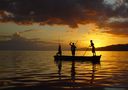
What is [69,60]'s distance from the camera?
197ft

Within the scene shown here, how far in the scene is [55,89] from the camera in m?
18.4

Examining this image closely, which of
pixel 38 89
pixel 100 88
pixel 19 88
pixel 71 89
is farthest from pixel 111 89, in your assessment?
pixel 19 88

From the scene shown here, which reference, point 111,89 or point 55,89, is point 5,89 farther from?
point 111,89

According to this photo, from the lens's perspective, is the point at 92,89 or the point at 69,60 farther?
the point at 69,60

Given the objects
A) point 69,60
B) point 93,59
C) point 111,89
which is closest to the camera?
point 111,89

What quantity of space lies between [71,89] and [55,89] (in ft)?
3.25

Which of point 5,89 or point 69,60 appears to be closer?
point 5,89

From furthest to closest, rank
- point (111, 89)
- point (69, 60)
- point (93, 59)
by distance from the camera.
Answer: point (69, 60)
point (93, 59)
point (111, 89)

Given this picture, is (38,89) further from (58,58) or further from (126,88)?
(58,58)

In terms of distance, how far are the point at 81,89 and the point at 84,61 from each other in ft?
133

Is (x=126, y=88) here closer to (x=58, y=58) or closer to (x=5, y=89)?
(x=5, y=89)

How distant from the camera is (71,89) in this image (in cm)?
1822

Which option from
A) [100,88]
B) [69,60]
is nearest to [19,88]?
[100,88]

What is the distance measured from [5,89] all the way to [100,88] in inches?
230
